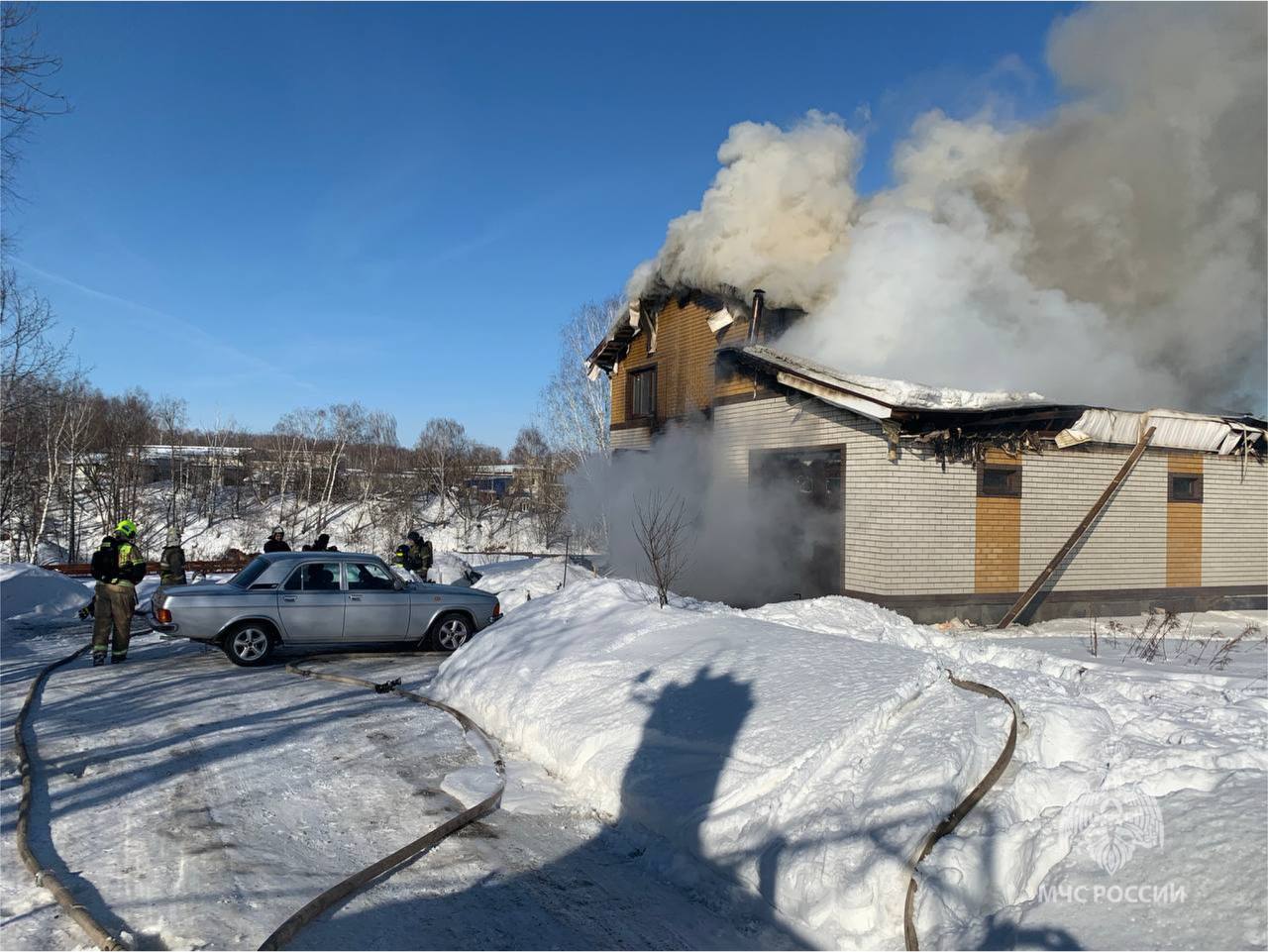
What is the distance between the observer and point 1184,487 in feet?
47.0

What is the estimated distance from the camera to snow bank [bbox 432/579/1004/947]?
3971 millimetres

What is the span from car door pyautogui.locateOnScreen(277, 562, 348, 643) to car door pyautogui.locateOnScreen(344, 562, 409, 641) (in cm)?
12

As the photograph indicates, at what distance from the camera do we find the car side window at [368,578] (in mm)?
10250

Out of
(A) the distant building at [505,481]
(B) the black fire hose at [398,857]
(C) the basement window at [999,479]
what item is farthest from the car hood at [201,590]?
(A) the distant building at [505,481]

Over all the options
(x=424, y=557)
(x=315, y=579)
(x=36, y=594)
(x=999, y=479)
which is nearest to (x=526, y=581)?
(x=424, y=557)

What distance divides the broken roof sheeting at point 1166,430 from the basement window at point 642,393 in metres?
9.63

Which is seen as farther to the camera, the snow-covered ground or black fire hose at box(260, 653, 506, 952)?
the snow-covered ground

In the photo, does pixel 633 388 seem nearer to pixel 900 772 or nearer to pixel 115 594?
pixel 115 594

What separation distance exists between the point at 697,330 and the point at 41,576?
13365mm

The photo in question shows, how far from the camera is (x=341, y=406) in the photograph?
49.2 m

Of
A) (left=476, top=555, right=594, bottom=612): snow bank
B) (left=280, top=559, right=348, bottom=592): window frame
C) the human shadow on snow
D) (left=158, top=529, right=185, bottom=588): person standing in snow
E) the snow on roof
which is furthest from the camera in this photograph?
(left=476, top=555, right=594, bottom=612): snow bank

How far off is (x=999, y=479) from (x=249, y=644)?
34.7 ft

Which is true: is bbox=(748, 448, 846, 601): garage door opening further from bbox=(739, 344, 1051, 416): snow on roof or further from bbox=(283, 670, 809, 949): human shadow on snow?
bbox=(283, 670, 809, 949): human shadow on snow

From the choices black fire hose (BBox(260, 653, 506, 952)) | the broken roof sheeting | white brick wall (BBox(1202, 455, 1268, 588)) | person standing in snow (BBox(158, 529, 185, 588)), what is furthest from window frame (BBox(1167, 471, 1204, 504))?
person standing in snow (BBox(158, 529, 185, 588))
